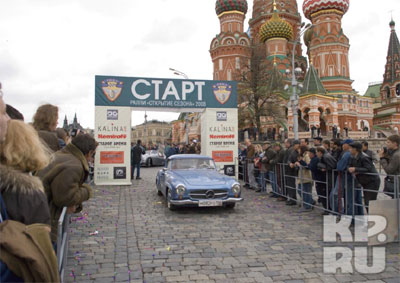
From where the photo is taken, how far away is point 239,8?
52312mm

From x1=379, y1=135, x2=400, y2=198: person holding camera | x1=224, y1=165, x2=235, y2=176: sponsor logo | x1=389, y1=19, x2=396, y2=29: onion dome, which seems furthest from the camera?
x1=389, y1=19, x2=396, y2=29: onion dome

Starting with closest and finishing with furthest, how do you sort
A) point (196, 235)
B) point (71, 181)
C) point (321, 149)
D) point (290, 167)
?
point (71, 181) < point (196, 235) < point (321, 149) < point (290, 167)

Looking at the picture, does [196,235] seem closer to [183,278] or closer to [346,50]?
[183,278]

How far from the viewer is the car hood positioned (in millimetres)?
→ 8523

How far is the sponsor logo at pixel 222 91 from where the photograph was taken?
15.2 m

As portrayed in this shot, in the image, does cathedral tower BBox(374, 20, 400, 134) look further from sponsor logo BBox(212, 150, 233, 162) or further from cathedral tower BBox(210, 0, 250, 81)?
sponsor logo BBox(212, 150, 233, 162)

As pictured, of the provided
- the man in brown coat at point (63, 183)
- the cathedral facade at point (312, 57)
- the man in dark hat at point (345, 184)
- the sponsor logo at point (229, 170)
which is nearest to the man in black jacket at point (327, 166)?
the man in dark hat at point (345, 184)

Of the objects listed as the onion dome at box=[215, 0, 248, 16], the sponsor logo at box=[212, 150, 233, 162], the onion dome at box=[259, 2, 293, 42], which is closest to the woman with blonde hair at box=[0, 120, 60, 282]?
the sponsor logo at box=[212, 150, 233, 162]

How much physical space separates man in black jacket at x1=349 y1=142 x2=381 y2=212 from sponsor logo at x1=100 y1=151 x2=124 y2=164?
991 cm

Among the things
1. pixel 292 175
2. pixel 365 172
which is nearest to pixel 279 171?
pixel 292 175

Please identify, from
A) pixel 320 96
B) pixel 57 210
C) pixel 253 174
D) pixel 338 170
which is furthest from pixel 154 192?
pixel 320 96

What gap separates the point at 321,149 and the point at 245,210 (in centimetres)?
257

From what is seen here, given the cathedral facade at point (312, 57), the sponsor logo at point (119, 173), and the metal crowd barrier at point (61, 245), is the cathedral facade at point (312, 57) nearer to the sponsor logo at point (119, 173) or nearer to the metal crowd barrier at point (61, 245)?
the sponsor logo at point (119, 173)

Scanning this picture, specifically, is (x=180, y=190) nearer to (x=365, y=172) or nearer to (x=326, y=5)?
(x=365, y=172)
